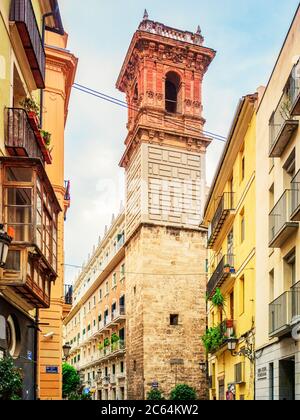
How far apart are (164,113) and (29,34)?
28832 mm

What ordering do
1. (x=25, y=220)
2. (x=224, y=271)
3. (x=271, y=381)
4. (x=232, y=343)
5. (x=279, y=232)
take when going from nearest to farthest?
1. (x=25, y=220)
2. (x=279, y=232)
3. (x=271, y=381)
4. (x=232, y=343)
5. (x=224, y=271)

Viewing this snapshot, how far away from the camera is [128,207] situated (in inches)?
1721

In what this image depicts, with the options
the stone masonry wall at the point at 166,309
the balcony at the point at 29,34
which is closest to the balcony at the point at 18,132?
the balcony at the point at 29,34

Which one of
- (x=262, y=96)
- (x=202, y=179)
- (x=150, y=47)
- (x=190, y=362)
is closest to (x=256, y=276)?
(x=262, y=96)

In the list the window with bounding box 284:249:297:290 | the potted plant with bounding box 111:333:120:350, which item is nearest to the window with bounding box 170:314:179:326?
the potted plant with bounding box 111:333:120:350

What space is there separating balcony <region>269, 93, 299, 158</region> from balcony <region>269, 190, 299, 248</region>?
1372mm

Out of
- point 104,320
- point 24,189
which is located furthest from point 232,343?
point 104,320

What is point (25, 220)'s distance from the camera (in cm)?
1160

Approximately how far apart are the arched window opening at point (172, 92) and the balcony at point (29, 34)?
28.9 meters

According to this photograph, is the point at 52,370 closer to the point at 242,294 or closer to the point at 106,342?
the point at 242,294

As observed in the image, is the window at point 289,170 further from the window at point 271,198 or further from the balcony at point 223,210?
the balcony at point 223,210

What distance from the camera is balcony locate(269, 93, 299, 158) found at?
15750 millimetres

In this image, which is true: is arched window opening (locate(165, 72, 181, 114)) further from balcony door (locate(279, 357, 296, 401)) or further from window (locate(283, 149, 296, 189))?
balcony door (locate(279, 357, 296, 401))

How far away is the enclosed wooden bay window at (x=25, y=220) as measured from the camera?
1084 cm
